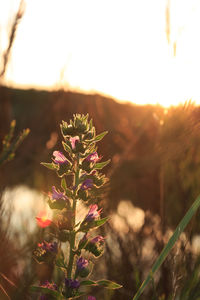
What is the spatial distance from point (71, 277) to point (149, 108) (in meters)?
1.45

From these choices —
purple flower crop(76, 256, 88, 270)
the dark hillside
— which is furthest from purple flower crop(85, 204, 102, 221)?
the dark hillside

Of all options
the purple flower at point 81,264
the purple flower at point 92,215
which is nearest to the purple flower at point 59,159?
the purple flower at point 92,215

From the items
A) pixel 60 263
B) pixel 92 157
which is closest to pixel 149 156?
pixel 92 157

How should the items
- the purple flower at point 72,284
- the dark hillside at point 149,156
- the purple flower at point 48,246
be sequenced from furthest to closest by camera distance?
the dark hillside at point 149,156 → the purple flower at point 48,246 → the purple flower at point 72,284

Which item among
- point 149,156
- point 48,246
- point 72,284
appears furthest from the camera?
point 149,156

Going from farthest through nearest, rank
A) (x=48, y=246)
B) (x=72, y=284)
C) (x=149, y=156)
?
(x=149, y=156), (x=48, y=246), (x=72, y=284)

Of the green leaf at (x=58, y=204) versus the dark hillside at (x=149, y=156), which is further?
the dark hillside at (x=149, y=156)

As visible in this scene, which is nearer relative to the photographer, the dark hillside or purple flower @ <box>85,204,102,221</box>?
purple flower @ <box>85,204,102,221</box>

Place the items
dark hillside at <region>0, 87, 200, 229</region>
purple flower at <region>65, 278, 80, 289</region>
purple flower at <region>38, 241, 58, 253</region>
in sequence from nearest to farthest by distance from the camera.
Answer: purple flower at <region>65, 278, 80, 289</region> < purple flower at <region>38, 241, 58, 253</region> < dark hillside at <region>0, 87, 200, 229</region>

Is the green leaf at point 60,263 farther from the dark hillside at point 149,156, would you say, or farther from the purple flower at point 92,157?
the dark hillside at point 149,156

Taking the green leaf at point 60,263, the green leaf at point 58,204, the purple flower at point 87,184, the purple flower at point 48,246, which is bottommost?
the green leaf at point 60,263

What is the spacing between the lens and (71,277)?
842 millimetres

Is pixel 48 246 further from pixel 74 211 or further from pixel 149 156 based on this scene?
pixel 149 156

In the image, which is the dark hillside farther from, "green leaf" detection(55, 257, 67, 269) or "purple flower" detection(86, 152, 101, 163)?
"green leaf" detection(55, 257, 67, 269)
